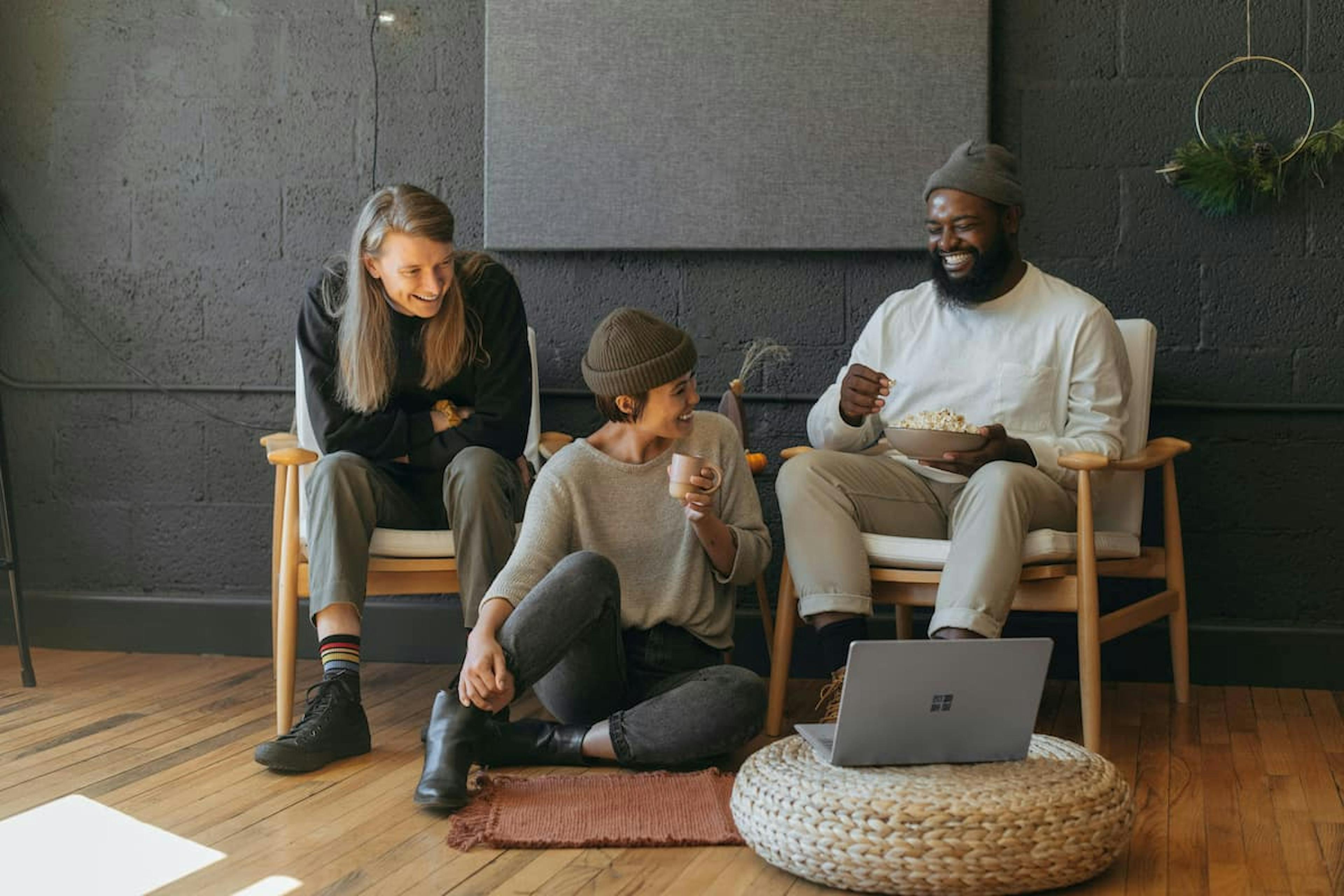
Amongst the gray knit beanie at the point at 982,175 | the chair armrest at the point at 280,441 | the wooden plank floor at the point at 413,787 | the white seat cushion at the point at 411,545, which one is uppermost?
the gray knit beanie at the point at 982,175

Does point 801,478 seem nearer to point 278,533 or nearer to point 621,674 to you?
point 621,674

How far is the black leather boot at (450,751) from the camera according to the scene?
2.26 m

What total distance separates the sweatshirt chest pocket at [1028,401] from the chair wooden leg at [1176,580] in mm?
400

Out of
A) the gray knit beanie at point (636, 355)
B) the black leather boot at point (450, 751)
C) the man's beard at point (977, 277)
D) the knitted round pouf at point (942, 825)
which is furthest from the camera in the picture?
the man's beard at point (977, 277)

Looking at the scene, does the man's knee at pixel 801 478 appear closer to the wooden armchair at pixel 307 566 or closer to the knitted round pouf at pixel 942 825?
the wooden armchair at pixel 307 566

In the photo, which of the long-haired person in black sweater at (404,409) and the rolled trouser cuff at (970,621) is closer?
the rolled trouser cuff at (970,621)

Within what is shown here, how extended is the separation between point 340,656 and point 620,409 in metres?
0.72

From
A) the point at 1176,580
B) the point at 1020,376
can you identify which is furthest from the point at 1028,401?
the point at 1176,580

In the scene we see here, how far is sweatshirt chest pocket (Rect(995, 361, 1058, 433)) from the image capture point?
2.91 metres

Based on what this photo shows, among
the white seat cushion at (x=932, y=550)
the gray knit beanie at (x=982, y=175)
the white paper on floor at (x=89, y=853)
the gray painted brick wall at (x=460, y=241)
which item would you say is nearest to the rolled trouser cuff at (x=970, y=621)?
the white seat cushion at (x=932, y=550)

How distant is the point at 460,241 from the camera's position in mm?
3574

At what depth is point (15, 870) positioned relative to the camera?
2.03m

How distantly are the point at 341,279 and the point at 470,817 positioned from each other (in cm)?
124

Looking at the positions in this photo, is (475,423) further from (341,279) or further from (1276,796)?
(1276,796)
